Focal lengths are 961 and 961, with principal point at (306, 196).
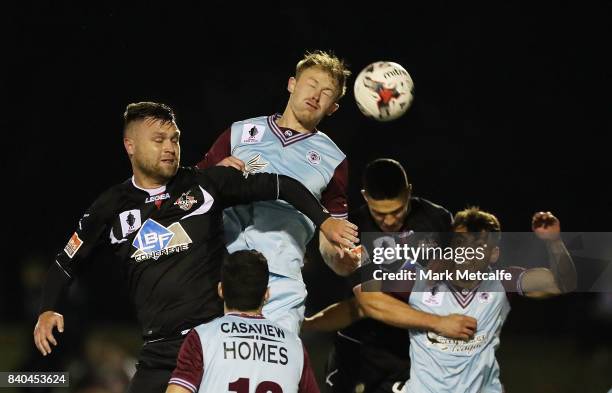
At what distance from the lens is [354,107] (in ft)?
50.6

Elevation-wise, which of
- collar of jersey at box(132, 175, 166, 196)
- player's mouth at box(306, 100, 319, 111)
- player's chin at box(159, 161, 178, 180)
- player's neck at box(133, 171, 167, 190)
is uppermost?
player's mouth at box(306, 100, 319, 111)

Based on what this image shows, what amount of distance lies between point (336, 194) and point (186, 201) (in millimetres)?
994

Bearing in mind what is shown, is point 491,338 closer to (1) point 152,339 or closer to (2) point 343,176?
(2) point 343,176

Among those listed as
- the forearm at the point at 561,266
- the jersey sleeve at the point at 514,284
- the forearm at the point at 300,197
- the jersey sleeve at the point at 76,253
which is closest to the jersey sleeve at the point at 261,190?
the forearm at the point at 300,197

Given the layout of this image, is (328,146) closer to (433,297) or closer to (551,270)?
(433,297)

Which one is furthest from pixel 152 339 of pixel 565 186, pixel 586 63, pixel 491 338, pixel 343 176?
pixel 586 63

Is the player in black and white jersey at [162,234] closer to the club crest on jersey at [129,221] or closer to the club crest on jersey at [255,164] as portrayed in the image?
the club crest on jersey at [129,221]

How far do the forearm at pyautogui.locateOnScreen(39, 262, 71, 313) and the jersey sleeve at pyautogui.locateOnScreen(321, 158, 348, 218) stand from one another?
156 cm

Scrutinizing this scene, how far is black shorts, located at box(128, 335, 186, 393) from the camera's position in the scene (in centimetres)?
514

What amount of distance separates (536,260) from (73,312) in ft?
21.3

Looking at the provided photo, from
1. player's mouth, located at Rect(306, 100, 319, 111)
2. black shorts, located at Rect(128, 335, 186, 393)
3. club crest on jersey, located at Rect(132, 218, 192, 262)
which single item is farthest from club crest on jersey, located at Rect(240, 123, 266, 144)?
black shorts, located at Rect(128, 335, 186, 393)

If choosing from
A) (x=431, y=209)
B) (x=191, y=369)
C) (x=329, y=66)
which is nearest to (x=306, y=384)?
(x=191, y=369)

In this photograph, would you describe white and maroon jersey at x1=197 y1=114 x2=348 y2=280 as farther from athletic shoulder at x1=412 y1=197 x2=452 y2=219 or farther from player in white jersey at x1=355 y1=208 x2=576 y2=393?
athletic shoulder at x1=412 y1=197 x2=452 y2=219

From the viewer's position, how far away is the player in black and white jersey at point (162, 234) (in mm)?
5141
